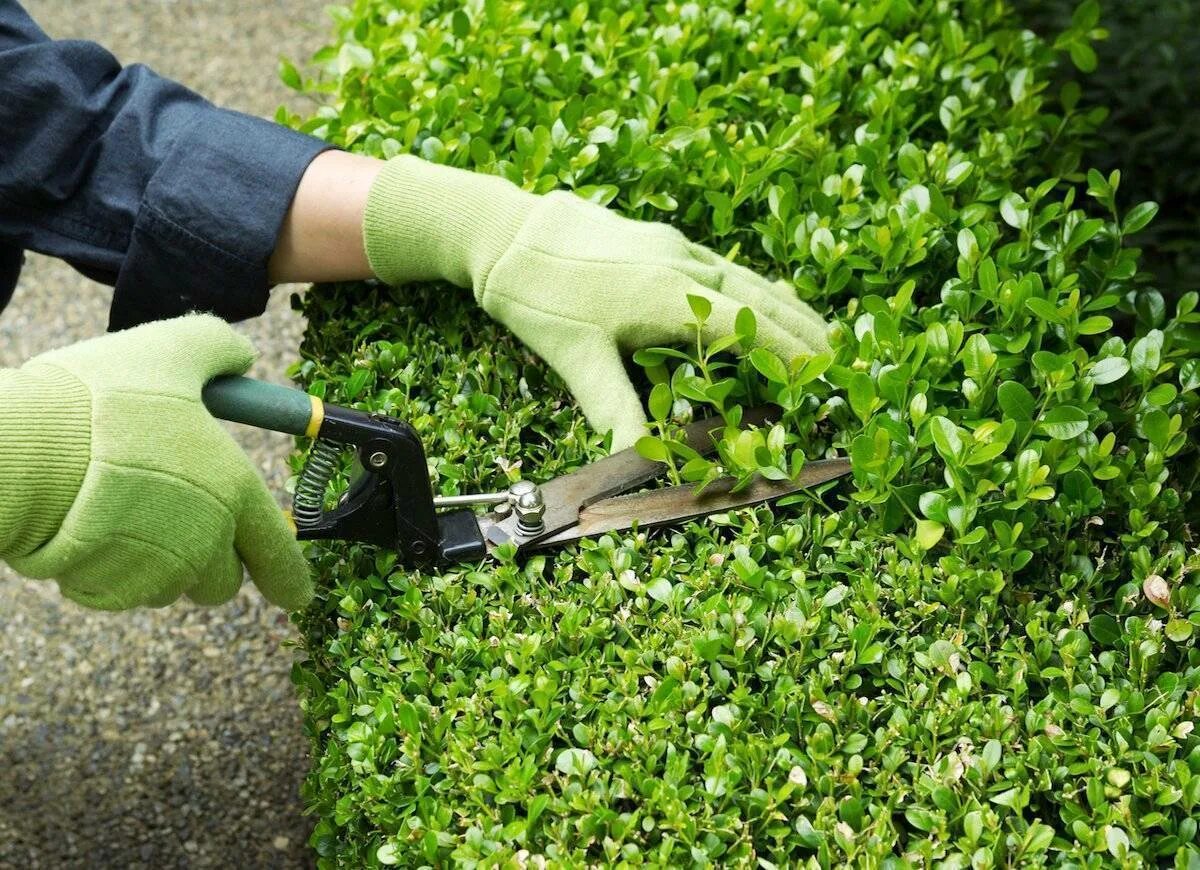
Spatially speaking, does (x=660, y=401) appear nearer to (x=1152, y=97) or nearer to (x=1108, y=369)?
(x=1108, y=369)

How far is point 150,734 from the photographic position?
8.98 ft

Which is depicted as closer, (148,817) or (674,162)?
(674,162)

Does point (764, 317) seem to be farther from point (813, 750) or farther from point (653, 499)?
point (813, 750)

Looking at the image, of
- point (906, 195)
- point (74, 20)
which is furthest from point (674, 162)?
point (74, 20)

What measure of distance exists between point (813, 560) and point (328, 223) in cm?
86

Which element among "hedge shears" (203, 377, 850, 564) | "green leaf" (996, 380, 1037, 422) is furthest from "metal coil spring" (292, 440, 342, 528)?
"green leaf" (996, 380, 1037, 422)

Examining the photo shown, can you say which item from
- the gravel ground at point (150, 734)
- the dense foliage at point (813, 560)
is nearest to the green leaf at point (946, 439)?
the dense foliage at point (813, 560)

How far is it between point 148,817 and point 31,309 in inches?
69.3

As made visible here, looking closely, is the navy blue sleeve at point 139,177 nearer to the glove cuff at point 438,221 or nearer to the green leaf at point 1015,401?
the glove cuff at point 438,221

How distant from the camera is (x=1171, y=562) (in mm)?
1515

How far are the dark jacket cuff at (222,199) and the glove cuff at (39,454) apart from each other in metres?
0.47

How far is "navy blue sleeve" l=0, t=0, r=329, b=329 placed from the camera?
188cm

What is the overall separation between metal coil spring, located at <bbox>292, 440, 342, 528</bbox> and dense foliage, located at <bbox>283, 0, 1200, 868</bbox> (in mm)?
85

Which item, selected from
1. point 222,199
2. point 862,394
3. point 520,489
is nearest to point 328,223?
point 222,199
